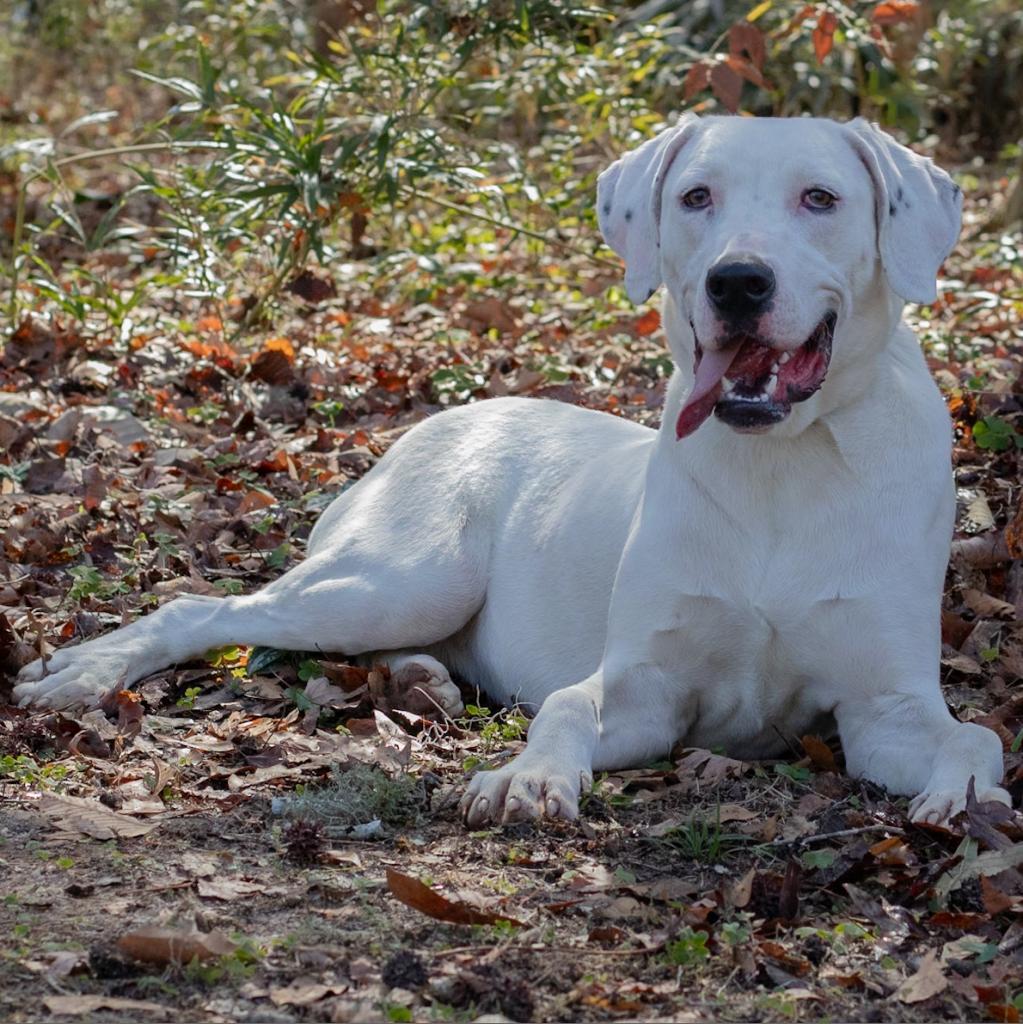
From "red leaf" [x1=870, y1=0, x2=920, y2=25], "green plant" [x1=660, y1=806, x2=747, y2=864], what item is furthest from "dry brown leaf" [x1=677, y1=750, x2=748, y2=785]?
"red leaf" [x1=870, y1=0, x2=920, y2=25]

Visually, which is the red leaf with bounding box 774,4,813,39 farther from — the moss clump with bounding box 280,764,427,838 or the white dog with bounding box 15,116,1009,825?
the moss clump with bounding box 280,764,427,838

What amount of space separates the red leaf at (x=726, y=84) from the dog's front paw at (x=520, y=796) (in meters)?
4.35

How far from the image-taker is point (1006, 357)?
22.9 ft

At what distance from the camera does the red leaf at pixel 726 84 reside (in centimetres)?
711

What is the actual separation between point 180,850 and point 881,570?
67.9 inches

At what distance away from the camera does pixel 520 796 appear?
3408 millimetres

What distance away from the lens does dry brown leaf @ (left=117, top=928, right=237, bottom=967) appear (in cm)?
268

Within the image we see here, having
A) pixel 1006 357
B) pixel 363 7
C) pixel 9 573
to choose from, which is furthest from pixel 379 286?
pixel 9 573

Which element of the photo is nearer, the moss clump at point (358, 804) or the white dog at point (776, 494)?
the moss clump at point (358, 804)

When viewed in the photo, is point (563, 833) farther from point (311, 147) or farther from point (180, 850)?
point (311, 147)

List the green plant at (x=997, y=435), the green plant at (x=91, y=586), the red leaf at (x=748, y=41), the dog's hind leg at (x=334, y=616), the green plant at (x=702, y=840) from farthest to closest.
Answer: the red leaf at (x=748, y=41) → the green plant at (x=997, y=435) → the green plant at (x=91, y=586) → the dog's hind leg at (x=334, y=616) → the green plant at (x=702, y=840)

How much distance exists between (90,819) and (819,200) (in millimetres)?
2129

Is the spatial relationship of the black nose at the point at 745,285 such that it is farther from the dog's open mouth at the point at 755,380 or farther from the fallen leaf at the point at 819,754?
the fallen leaf at the point at 819,754

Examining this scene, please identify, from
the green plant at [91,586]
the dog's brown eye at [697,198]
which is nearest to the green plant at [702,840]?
the dog's brown eye at [697,198]
